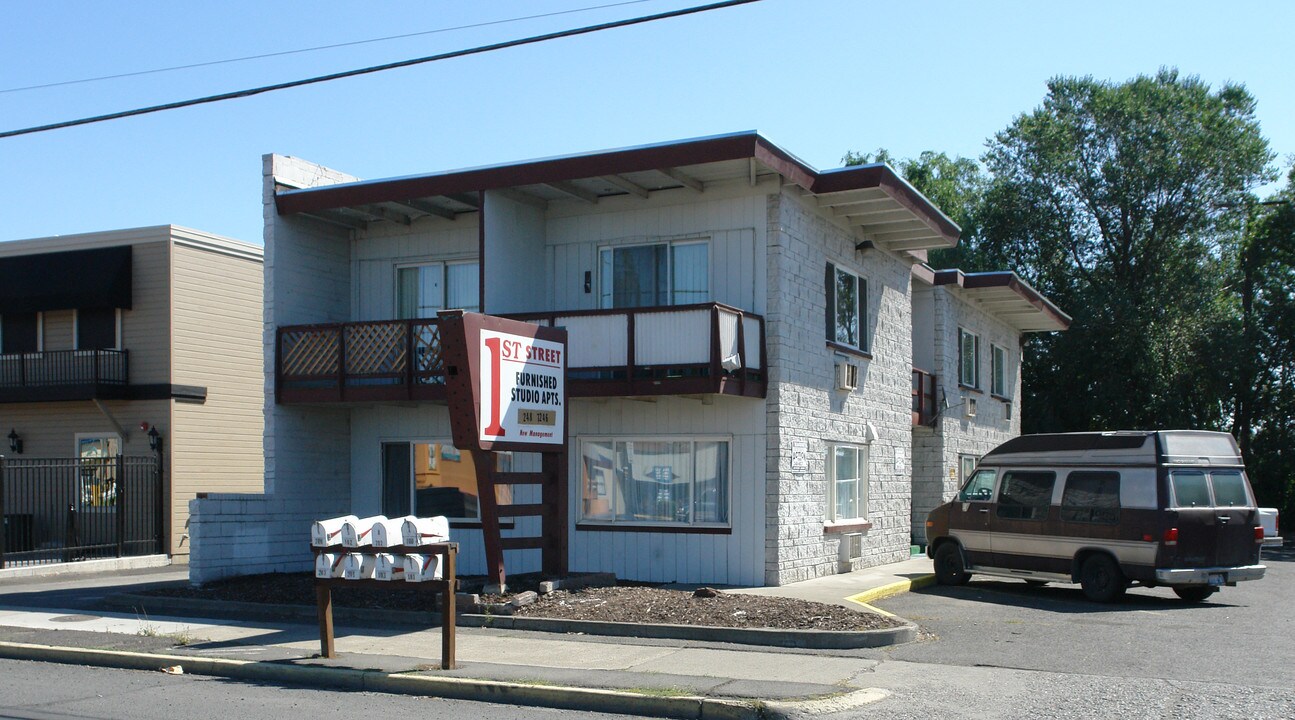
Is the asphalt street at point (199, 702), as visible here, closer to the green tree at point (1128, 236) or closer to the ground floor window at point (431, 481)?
the ground floor window at point (431, 481)

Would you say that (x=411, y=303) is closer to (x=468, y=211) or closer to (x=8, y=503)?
(x=468, y=211)

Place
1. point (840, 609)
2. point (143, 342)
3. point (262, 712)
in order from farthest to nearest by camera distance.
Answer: point (143, 342), point (840, 609), point (262, 712)

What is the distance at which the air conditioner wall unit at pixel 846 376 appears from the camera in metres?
19.2

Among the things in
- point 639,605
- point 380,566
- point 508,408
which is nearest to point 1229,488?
point 639,605

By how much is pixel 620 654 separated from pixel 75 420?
18.9 metres

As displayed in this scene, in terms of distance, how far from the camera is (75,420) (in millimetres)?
25859

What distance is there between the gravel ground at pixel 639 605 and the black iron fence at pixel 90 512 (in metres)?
8.02

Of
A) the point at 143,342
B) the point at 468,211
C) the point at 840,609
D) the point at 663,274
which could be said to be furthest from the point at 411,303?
the point at 840,609

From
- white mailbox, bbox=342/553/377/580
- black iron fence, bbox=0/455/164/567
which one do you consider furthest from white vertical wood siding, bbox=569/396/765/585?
black iron fence, bbox=0/455/164/567

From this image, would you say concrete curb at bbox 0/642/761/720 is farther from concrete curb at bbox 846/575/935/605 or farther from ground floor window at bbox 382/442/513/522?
ground floor window at bbox 382/442/513/522

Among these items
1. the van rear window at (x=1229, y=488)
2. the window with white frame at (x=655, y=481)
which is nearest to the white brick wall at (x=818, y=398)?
the window with white frame at (x=655, y=481)

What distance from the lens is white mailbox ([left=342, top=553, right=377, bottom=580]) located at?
37.1ft

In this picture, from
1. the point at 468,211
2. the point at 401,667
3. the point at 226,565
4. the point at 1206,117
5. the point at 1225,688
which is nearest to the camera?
the point at 1225,688

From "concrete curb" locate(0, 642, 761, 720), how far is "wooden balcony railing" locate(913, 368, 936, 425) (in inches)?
635
